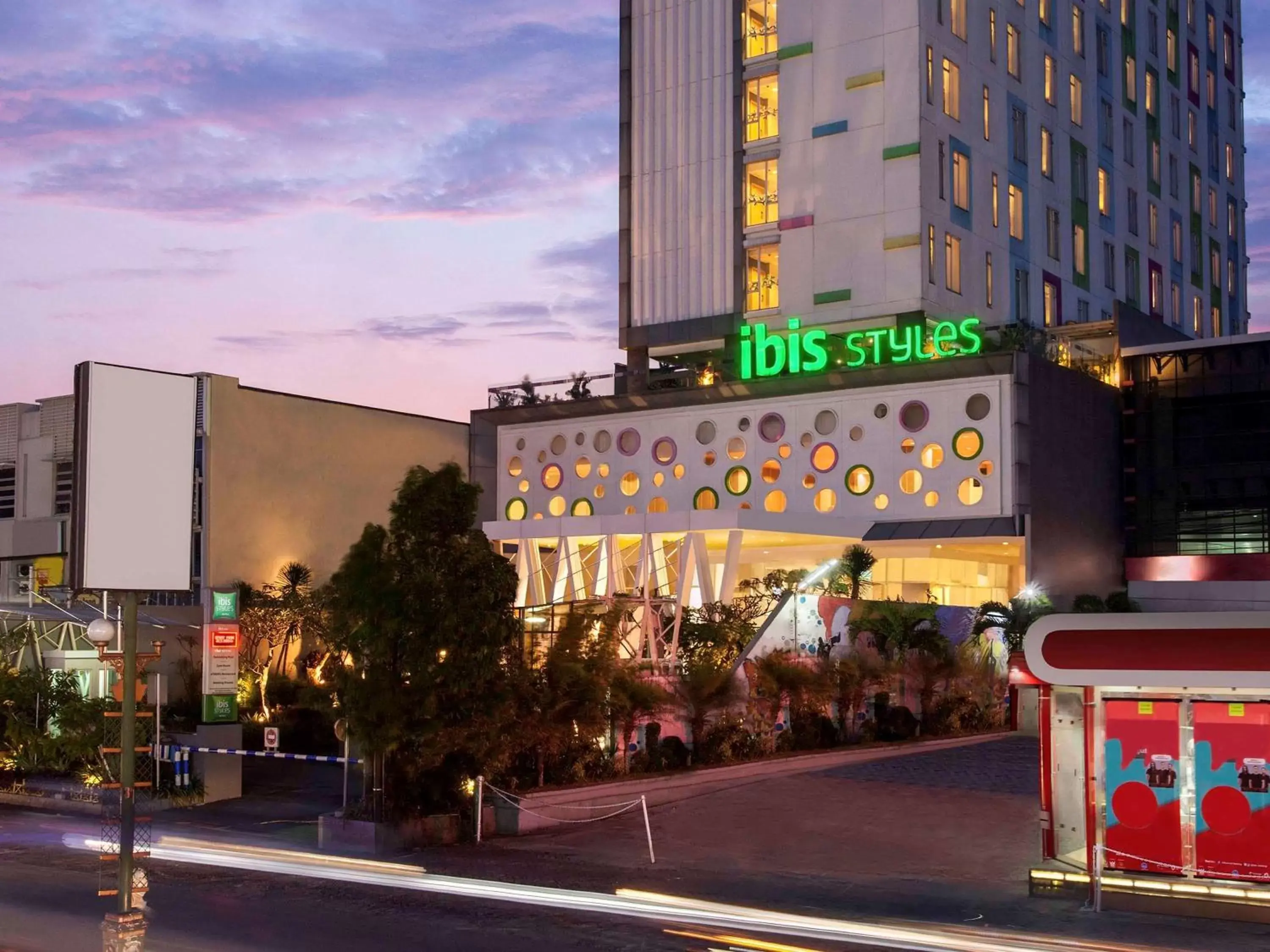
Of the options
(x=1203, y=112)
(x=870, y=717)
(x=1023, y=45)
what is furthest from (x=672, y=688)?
(x=1203, y=112)

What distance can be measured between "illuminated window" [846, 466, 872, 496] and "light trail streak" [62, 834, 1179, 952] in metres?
28.5

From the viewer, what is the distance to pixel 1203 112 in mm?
74500

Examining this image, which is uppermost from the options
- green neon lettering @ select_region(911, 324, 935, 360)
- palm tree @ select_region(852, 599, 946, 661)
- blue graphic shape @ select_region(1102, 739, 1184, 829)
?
green neon lettering @ select_region(911, 324, 935, 360)

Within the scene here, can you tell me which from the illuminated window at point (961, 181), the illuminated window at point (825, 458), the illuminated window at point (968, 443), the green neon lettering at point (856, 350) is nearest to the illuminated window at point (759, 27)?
the illuminated window at point (961, 181)

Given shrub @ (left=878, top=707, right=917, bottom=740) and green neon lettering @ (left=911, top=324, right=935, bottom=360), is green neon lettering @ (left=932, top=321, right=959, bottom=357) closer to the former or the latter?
green neon lettering @ (left=911, top=324, right=935, bottom=360)

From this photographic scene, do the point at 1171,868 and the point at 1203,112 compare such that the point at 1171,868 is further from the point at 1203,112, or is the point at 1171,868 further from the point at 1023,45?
the point at 1203,112

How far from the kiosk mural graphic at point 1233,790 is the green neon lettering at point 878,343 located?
31.5m

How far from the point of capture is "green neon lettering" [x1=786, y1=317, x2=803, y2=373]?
5000 cm

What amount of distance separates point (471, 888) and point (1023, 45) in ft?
158

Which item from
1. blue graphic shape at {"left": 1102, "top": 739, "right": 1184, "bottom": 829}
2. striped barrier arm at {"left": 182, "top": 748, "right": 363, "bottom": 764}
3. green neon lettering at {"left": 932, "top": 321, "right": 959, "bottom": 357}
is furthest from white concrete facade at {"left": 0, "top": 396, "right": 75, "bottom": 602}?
blue graphic shape at {"left": 1102, "top": 739, "right": 1184, "bottom": 829}

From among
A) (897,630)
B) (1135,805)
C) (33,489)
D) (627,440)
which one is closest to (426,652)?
(1135,805)

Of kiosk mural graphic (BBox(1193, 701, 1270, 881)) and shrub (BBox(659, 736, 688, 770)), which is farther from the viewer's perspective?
shrub (BBox(659, 736, 688, 770))

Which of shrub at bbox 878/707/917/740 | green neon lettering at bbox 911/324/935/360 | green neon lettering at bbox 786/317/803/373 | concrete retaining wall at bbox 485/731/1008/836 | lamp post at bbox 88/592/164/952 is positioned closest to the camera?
lamp post at bbox 88/592/164/952

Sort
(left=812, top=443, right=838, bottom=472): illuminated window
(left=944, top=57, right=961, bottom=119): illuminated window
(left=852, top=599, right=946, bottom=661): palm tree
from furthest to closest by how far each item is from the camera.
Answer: (left=944, top=57, right=961, bottom=119): illuminated window → (left=812, top=443, right=838, bottom=472): illuminated window → (left=852, top=599, right=946, bottom=661): palm tree
